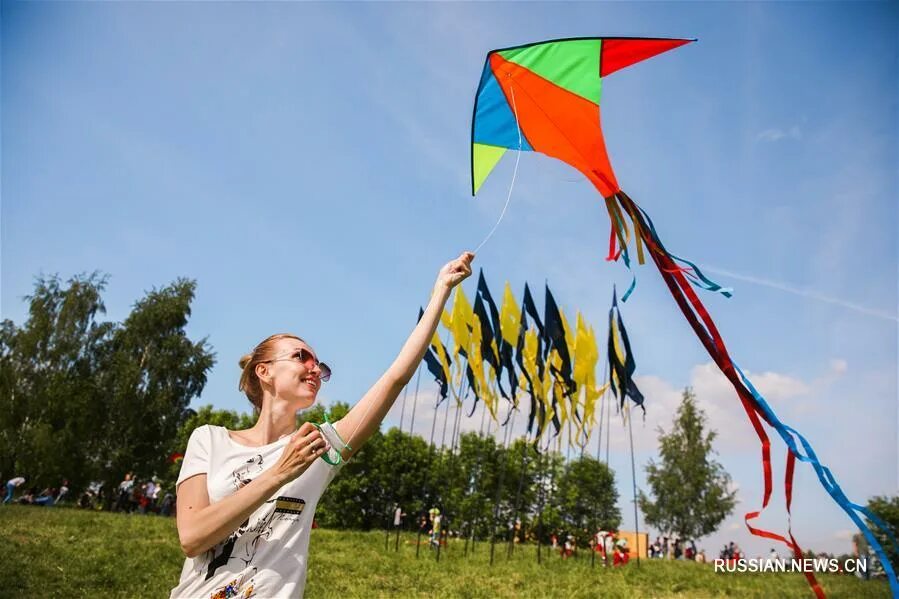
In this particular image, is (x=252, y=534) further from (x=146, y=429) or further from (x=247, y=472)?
(x=146, y=429)

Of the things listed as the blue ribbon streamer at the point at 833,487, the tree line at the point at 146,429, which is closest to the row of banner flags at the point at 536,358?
the tree line at the point at 146,429

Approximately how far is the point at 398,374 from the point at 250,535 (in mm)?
680

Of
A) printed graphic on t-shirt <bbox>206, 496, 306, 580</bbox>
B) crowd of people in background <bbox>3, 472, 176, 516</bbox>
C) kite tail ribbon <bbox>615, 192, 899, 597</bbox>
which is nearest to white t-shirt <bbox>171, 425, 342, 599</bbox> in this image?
printed graphic on t-shirt <bbox>206, 496, 306, 580</bbox>

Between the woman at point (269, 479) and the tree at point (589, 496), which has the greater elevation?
the tree at point (589, 496)

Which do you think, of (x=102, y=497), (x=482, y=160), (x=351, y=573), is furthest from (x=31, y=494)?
(x=482, y=160)

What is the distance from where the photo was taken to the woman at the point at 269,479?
1.66 metres

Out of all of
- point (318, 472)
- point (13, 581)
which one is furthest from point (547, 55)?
point (13, 581)

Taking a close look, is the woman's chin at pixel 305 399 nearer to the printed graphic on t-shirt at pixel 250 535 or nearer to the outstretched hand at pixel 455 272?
the printed graphic on t-shirt at pixel 250 535

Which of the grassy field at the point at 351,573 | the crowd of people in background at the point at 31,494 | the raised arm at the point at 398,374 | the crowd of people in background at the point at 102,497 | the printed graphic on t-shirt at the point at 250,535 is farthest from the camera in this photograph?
the crowd of people in background at the point at 102,497

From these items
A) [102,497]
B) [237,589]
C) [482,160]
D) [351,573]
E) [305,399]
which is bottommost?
[351,573]

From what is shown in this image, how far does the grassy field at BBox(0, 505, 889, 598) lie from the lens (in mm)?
9141

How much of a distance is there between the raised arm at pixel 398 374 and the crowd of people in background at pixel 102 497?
22.2 m

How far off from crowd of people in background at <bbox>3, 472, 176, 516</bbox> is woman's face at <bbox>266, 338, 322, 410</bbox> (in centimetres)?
2190

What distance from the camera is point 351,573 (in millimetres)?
11266
